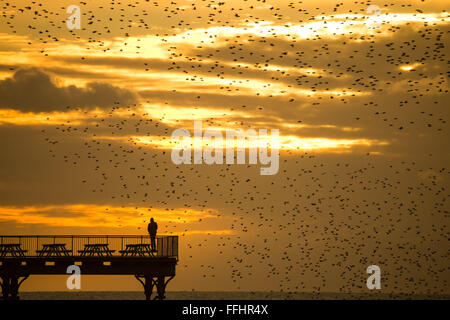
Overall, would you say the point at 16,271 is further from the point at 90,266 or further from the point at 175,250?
the point at 175,250

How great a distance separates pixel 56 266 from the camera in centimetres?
6172

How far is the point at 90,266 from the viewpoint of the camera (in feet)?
202
